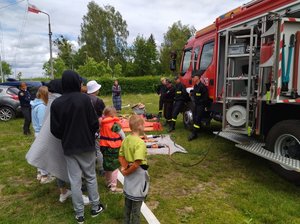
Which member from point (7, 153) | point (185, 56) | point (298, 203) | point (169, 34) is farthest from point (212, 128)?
point (169, 34)

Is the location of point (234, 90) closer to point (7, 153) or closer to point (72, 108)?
point (72, 108)

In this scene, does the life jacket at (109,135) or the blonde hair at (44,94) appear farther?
the blonde hair at (44,94)

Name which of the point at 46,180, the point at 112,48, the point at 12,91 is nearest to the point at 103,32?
the point at 112,48

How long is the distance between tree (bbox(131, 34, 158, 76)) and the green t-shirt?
126 feet

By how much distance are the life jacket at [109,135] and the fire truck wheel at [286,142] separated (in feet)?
8.53

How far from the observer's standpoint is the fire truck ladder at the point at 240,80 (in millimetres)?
4988

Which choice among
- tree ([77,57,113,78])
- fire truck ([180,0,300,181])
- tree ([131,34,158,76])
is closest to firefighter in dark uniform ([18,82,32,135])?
fire truck ([180,0,300,181])

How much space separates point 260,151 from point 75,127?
10.5 feet

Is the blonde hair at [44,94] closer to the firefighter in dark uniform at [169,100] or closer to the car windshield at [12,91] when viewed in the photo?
the firefighter in dark uniform at [169,100]

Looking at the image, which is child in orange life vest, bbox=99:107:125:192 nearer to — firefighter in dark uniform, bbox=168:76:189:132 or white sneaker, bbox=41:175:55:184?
white sneaker, bbox=41:175:55:184

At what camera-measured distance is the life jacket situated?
12.7 feet

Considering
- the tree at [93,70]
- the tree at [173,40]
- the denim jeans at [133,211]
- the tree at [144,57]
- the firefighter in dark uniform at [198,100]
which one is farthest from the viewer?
the tree at [173,40]

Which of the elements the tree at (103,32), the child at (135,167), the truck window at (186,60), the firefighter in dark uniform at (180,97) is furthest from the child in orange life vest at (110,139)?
the tree at (103,32)

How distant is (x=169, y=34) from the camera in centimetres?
4628
